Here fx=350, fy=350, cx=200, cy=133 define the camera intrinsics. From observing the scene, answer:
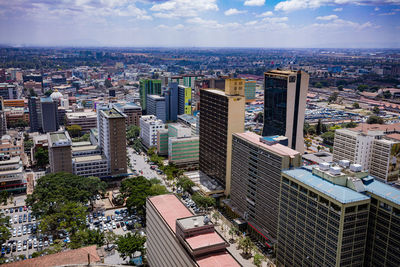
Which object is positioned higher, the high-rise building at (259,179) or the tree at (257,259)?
the high-rise building at (259,179)

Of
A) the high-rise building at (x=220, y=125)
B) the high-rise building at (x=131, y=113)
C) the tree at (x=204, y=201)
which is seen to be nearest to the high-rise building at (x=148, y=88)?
the high-rise building at (x=131, y=113)

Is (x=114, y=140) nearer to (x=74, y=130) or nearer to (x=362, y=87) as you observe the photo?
(x=74, y=130)

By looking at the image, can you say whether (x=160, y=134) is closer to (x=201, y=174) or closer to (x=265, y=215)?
(x=201, y=174)

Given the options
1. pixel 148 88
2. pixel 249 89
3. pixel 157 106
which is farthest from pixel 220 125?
pixel 249 89

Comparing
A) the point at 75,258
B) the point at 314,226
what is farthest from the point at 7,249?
the point at 314,226

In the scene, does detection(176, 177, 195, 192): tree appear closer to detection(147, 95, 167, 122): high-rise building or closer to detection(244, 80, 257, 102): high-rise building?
detection(147, 95, 167, 122): high-rise building

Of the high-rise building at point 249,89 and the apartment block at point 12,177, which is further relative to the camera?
the high-rise building at point 249,89

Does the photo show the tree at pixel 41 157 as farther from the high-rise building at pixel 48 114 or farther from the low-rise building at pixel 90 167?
the high-rise building at pixel 48 114
